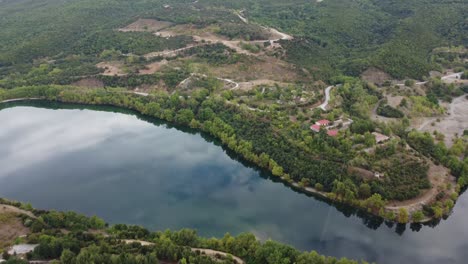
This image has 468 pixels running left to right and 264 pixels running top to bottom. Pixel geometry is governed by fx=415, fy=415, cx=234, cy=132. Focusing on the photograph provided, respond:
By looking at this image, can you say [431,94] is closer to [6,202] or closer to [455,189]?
[455,189]

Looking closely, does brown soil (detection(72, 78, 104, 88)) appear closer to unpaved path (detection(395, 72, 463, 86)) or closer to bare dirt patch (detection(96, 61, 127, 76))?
bare dirt patch (detection(96, 61, 127, 76))

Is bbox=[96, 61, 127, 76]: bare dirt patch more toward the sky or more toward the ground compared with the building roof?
more toward the ground

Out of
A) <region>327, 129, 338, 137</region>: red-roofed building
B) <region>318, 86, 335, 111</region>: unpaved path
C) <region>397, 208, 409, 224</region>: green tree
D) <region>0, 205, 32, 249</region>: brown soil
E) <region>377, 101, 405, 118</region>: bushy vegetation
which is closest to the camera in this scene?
<region>0, 205, 32, 249</region>: brown soil

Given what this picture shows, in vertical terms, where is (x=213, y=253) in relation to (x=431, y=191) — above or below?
above

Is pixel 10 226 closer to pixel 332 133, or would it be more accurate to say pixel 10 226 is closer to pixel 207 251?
pixel 207 251

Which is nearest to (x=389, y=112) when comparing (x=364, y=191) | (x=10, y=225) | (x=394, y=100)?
(x=394, y=100)

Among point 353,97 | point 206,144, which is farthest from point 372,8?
point 206,144

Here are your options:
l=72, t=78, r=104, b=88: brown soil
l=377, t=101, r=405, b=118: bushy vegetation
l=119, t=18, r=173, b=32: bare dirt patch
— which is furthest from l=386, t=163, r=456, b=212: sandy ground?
l=119, t=18, r=173, b=32: bare dirt patch
